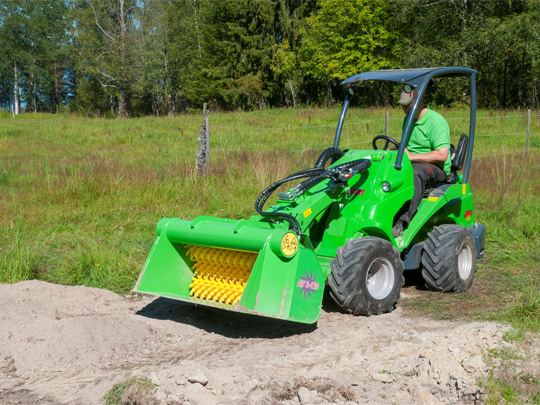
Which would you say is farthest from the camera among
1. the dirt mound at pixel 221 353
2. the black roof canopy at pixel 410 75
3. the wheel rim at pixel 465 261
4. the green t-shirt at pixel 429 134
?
the wheel rim at pixel 465 261

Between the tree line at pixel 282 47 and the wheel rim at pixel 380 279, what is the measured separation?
25512 mm

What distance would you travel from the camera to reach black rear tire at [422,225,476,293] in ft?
19.4

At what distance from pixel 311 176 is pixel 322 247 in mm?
646

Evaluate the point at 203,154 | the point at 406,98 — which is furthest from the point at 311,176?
the point at 203,154

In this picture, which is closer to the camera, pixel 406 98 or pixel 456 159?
pixel 406 98

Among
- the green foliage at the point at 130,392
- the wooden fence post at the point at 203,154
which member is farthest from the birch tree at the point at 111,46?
the green foliage at the point at 130,392

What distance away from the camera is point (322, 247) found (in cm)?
545

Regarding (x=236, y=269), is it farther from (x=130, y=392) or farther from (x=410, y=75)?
(x=410, y=75)

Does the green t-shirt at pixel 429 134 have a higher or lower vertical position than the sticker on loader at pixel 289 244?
higher

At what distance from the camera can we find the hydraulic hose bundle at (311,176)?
500 centimetres

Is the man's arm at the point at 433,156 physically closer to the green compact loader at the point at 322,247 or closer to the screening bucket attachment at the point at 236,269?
the green compact loader at the point at 322,247

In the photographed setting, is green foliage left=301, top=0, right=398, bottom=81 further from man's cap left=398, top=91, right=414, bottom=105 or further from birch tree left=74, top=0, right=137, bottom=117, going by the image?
man's cap left=398, top=91, right=414, bottom=105

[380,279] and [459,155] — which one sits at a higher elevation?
[459,155]

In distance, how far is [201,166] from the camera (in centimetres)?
1170
